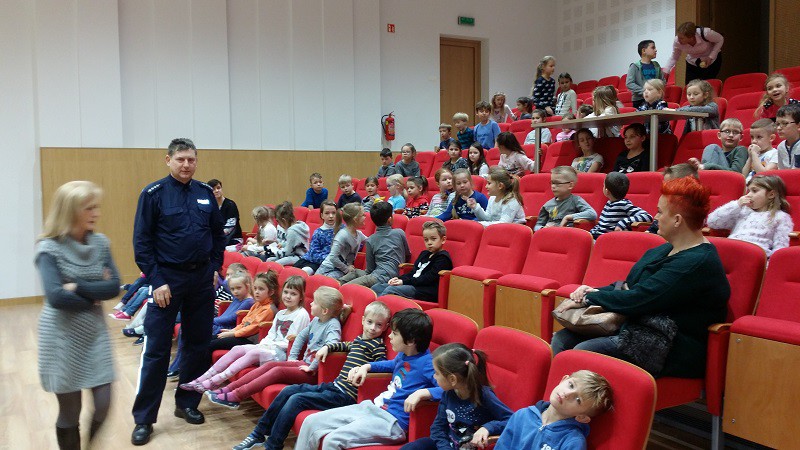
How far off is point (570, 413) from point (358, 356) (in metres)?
1.23

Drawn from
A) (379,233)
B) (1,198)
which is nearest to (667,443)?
(379,233)

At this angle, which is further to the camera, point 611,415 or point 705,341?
point 705,341

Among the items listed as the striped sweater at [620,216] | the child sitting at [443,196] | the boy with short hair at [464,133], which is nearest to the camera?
the striped sweater at [620,216]

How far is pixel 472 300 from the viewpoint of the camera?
11.3 ft

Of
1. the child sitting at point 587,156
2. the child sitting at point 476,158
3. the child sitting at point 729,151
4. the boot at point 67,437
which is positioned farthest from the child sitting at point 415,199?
the boot at point 67,437

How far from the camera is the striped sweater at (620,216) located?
3578 mm

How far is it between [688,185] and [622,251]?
2.57ft

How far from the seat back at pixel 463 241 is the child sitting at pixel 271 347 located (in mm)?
995

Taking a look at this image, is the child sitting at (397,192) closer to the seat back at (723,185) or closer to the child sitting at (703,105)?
the child sitting at (703,105)

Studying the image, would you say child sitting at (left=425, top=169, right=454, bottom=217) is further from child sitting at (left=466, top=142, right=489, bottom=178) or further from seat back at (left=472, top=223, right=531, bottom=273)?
seat back at (left=472, top=223, right=531, bottom=273)

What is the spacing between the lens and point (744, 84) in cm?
673

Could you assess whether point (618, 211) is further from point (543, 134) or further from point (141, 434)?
point (543, 134)

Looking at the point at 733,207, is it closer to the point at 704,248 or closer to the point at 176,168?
the point at 704,248

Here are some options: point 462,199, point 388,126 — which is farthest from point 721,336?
point 388,126
